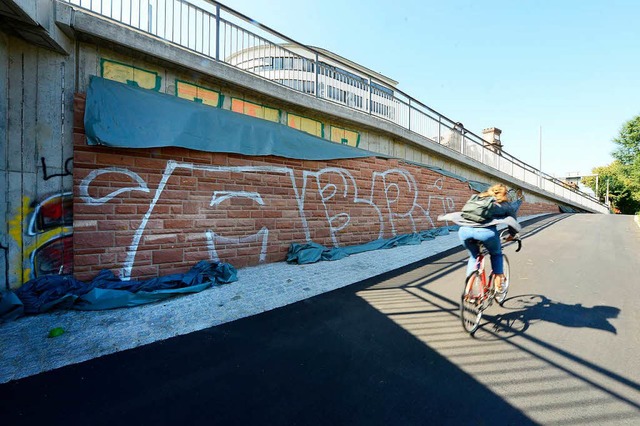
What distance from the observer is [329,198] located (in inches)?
295

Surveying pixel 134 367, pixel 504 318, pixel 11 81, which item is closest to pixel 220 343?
pixel 134 367

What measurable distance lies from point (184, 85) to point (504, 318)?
20.8ft

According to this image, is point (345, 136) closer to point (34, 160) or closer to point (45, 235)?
point (34, 160)

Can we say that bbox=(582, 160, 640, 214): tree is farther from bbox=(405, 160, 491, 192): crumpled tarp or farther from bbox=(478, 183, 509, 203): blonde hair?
bbox=(478, 183, 509, 203): blonde hair

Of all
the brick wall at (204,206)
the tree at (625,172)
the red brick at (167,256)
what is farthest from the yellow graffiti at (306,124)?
the tree at (625,172)

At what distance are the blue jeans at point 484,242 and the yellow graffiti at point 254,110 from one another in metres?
4.73

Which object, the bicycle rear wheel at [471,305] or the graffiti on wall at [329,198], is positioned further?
the graffiti on wall at [329,198]

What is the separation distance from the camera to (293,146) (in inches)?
262

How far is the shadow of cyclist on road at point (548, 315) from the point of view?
3.40 meters

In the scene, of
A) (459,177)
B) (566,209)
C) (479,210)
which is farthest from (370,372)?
(566,209)

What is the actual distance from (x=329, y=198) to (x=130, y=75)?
479 centimetres

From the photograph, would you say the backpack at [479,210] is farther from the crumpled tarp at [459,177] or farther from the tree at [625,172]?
the tree at [625,172]

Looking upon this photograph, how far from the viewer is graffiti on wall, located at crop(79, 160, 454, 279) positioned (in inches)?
183

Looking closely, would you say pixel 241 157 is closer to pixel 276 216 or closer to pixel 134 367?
pixel 276 216
